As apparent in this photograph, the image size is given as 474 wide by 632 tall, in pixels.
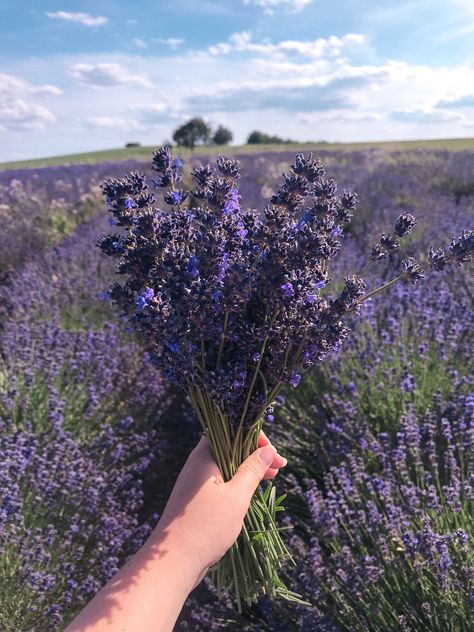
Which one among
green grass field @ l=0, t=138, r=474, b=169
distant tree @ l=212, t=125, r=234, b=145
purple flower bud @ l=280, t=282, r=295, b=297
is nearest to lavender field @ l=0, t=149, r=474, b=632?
purple flower bud @ l=280, t=282, r=295, b=297

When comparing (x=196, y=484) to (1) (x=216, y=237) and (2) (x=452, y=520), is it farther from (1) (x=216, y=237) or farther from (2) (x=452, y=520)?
(2) (x=452, y=520)

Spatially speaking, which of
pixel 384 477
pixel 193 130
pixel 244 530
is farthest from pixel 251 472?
pixel 193 130

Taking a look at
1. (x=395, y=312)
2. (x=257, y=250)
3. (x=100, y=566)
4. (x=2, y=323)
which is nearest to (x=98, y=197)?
(x=2, y=323)

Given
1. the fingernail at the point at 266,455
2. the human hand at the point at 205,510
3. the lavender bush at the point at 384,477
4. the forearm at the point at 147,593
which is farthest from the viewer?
the lavender bush at the point at 384,477

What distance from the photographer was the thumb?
1.27m

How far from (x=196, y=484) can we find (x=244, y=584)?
0.35 m

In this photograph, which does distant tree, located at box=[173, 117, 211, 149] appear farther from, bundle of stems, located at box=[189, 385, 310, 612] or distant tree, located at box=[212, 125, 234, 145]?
bundle of stems, located at box=[189, 385, 310, 612]

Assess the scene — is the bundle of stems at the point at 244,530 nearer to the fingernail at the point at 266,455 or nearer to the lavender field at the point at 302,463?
the fingernail at the point at 266,455

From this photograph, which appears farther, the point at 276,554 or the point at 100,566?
the point at 100,566

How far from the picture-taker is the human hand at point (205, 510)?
120 cm

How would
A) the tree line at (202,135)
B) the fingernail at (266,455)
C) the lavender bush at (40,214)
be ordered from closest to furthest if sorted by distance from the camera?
the fingernail at (266,455) < the lavender bush at (40,214) < the tree line at (202,135)

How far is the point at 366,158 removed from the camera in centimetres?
1508

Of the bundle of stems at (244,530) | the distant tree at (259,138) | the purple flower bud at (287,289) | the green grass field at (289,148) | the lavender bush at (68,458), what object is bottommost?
the lavender bush at (68,458)

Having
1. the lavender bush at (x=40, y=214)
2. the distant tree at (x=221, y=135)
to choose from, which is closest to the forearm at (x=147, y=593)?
the lavender bush at (x=40, y=214)
